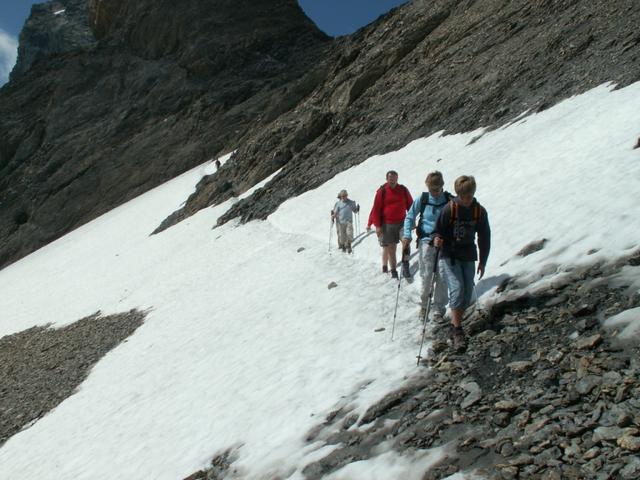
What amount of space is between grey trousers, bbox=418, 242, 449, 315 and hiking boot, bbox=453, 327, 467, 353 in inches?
39.9

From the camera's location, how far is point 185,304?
1745 cm

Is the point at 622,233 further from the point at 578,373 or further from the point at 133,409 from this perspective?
the point at 133,409

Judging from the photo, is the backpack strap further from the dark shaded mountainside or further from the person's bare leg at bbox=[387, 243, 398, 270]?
the dark shaded mountainside

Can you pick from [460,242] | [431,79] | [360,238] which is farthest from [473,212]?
[431,79]

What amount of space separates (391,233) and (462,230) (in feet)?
13.9

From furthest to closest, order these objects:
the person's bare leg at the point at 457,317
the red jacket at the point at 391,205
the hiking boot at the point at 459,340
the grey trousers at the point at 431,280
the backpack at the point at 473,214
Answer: the red jacket at the point at 391,205 < the grey trousers at the point at 431,280 < the backpack at the point at 473,214 < the person's bare leg at the point at 457,317 < the hiking boot at the point at 459,340

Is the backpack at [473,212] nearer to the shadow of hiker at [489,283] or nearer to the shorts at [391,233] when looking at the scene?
the shadow of hiker at [489,283]

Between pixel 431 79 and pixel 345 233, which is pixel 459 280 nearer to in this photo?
pixel 345 233

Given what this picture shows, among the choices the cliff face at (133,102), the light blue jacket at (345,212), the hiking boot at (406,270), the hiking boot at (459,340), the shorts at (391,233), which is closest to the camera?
the hiking boot at (459,340)

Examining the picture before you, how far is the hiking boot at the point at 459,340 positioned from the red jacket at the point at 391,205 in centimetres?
488

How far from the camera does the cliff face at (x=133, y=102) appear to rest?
60.8 m

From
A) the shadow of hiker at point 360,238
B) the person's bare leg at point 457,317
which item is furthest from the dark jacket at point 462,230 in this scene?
the shadow of hiker at point 360,238

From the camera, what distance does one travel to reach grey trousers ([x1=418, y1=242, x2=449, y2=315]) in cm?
823

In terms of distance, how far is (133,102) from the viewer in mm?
73250
